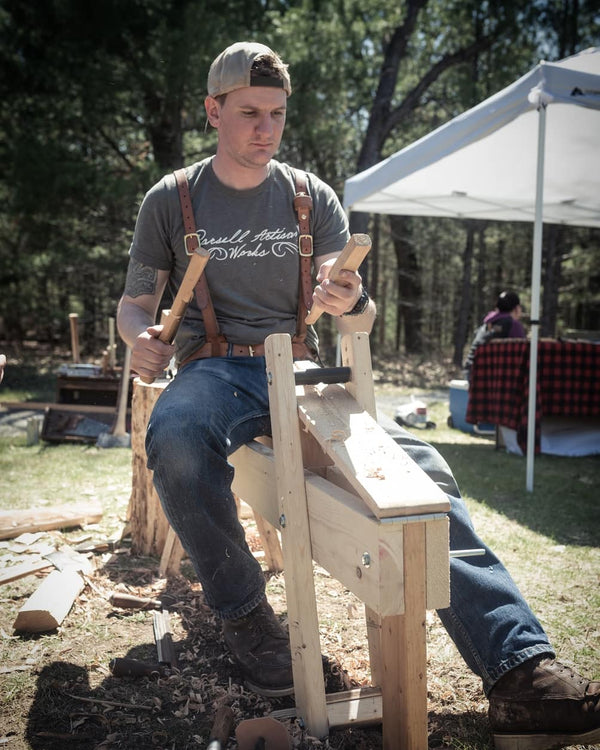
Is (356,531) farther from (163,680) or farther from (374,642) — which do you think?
(163,680)

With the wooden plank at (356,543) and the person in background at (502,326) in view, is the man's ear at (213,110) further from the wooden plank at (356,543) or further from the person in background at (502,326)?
the person in background at (502,326)

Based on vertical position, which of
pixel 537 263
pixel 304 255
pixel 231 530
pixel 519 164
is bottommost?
pixel 231 530

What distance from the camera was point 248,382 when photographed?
6.48ft

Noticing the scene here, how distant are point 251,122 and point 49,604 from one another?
1831mm

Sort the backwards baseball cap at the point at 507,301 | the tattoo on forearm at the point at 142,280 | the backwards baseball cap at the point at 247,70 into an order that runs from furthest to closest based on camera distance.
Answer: the backwards baseball cap at the point at 507,301 < the tattoo on forearm at the point at 142,280 < the backwards baseball cap at the point at 247,70

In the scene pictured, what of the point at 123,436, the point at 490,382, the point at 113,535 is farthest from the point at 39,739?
the point at 490,382

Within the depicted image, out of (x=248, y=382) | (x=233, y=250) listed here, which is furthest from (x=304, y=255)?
(x=248, y=382)

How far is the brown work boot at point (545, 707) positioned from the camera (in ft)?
5.05

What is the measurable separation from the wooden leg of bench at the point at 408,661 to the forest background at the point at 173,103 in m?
8.52

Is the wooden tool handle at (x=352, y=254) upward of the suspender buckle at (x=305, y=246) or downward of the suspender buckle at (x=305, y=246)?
downward

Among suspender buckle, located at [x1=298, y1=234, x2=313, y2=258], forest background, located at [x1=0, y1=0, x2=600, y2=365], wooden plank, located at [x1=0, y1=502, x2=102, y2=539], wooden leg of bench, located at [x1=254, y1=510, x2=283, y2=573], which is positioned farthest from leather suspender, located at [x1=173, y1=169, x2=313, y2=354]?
forest background, located at [x1=0, y1=0, x2=600, y2=365]

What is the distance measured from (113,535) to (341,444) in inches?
88.1

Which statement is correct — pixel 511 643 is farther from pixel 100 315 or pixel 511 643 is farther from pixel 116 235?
pixel 100 315

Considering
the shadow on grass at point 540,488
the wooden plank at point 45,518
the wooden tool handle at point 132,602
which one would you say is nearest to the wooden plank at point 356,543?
the wooden tool handle at point 132,602
